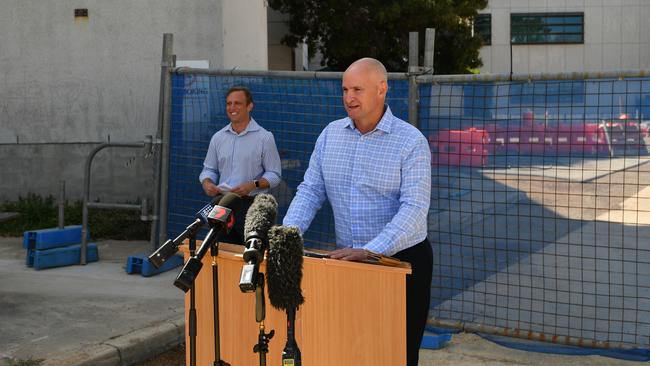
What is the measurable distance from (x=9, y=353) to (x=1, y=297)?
1827mm

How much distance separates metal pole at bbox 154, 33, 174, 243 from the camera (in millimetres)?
9180

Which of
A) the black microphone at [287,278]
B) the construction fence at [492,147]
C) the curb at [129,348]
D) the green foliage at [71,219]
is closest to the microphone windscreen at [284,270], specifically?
the black microphone at [287,278]

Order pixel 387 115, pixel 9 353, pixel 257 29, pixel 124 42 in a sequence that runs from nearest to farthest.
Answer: pixel 387 115, pixel 9 353, pixel 124 42, pixel 257 29

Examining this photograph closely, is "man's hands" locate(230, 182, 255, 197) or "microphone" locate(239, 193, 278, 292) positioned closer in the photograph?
"microphone" locate(239, 193, 278, 292)

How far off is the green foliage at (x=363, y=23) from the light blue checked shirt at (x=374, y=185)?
65.2ft

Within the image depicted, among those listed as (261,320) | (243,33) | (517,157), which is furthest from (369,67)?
(243,33)

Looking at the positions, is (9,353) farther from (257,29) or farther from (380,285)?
(257,29)

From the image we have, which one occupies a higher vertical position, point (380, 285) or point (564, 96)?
point (564, 96)

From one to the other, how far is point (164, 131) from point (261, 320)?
589 cm

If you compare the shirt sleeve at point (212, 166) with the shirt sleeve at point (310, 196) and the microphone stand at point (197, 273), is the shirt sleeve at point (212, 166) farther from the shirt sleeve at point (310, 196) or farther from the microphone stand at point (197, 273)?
the microphone stand at point (197, 273)

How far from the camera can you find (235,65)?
1315 centimetres

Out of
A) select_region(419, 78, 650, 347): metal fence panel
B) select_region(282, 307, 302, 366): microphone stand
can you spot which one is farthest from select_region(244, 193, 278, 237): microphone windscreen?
select_region(419, 78, 650, 347): metal fence panel

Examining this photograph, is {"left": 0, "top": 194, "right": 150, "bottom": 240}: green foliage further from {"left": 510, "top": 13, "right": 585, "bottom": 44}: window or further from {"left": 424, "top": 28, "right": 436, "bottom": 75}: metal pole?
{"left": 510, "top": 13, "right": 585, "bottom": 44}: window

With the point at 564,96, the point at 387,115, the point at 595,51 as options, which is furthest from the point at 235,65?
the point at 595,51
